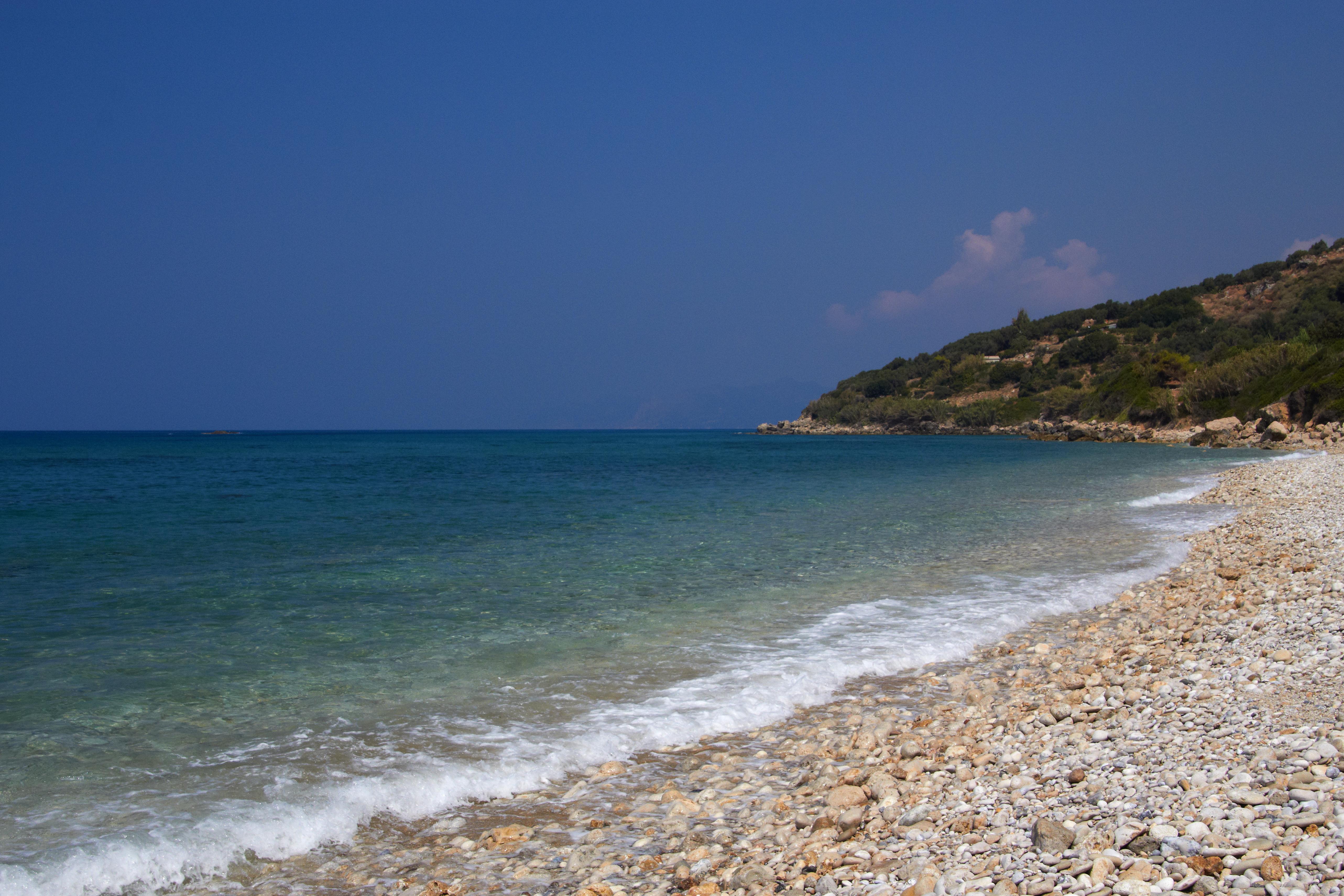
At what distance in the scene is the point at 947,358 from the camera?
15562 centimetres

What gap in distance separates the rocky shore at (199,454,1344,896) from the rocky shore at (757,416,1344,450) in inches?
2069

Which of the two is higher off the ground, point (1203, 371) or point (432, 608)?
point (1203, 371)

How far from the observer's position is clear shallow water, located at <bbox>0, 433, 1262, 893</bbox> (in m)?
6.21

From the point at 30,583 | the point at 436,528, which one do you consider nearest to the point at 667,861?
the point at 30,583

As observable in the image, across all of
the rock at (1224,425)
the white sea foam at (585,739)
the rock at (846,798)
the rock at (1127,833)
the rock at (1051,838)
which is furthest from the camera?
the rock at (1224,425)

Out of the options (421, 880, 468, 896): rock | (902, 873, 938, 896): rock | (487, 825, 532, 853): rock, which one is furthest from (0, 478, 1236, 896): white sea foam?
(902, 873, 938, 896): rock

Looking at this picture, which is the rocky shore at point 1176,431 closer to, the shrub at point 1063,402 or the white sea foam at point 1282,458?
the shrub at point 1063,402

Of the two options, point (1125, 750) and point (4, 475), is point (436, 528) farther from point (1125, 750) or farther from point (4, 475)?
point (4, 475)

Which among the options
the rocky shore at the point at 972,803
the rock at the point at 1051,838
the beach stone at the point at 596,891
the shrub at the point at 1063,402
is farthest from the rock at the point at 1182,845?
the shrub at the point at 1063,402

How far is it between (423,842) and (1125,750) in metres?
5.13

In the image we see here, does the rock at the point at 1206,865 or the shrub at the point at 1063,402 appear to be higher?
the shrub at the point at 1063,402

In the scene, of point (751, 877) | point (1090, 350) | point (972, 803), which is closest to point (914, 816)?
point (972, 803)

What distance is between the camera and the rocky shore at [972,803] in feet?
12.5

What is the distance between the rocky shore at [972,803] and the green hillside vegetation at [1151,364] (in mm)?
59164
